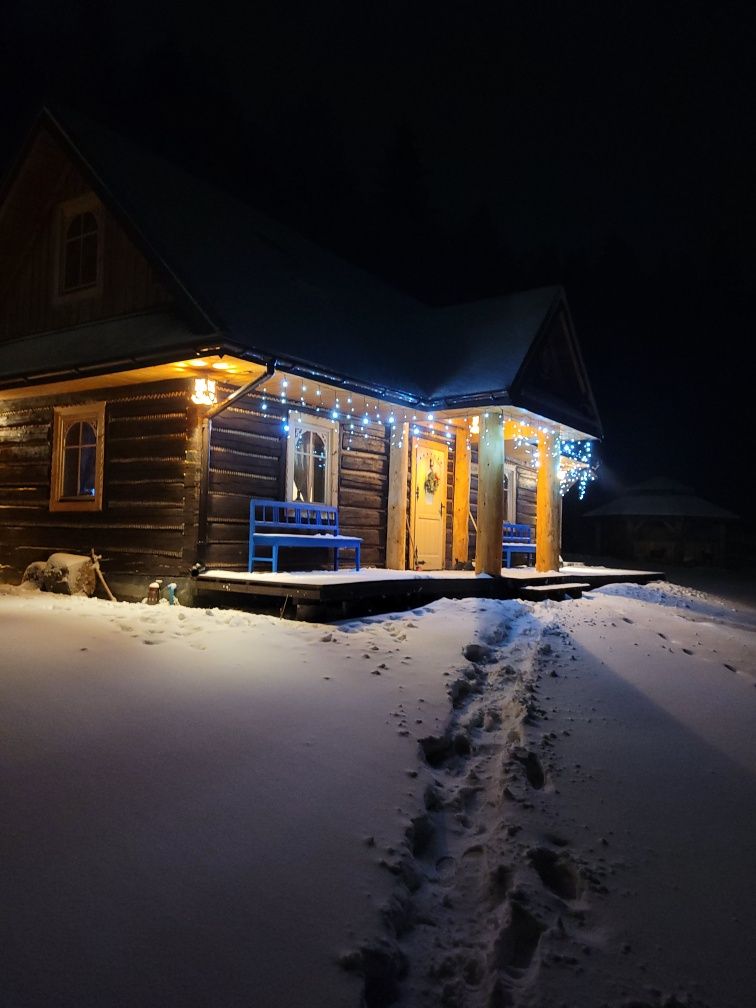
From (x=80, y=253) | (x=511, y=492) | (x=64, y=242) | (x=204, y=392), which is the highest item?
(x=64, y=242)

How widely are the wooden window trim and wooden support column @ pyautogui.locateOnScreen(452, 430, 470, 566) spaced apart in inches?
267

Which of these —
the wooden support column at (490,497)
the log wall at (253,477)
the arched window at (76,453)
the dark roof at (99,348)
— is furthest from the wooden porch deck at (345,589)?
the arched window at (76,453)

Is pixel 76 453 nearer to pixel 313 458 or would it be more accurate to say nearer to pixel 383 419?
pixel 313 458

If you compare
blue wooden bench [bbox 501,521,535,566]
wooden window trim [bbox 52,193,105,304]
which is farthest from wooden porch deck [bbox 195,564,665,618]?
wooden window trim [bbox 52,193,105,304]

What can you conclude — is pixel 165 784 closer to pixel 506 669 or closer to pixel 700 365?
pixel 506 669

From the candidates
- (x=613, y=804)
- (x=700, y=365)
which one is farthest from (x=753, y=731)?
(x=700, y=365)

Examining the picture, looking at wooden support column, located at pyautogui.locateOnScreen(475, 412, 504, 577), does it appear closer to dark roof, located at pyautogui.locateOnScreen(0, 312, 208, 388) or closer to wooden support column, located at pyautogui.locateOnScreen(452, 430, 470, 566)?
wooden support column, located at pyautogui.locateOnScreen(452, 430, 470, 566)

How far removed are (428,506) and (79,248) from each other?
7.28 meters

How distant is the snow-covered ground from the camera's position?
2.21 m

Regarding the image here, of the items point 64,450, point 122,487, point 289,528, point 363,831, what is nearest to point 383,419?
point 289,528

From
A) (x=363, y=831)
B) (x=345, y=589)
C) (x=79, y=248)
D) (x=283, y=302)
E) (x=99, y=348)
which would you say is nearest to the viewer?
(x=363, y=831)

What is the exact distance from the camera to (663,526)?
30844mm

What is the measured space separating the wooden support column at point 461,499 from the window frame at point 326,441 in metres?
3.17

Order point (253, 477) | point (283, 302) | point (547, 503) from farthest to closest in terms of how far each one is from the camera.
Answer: point (547, 503) < point (283, 302) < point (253, 477)
